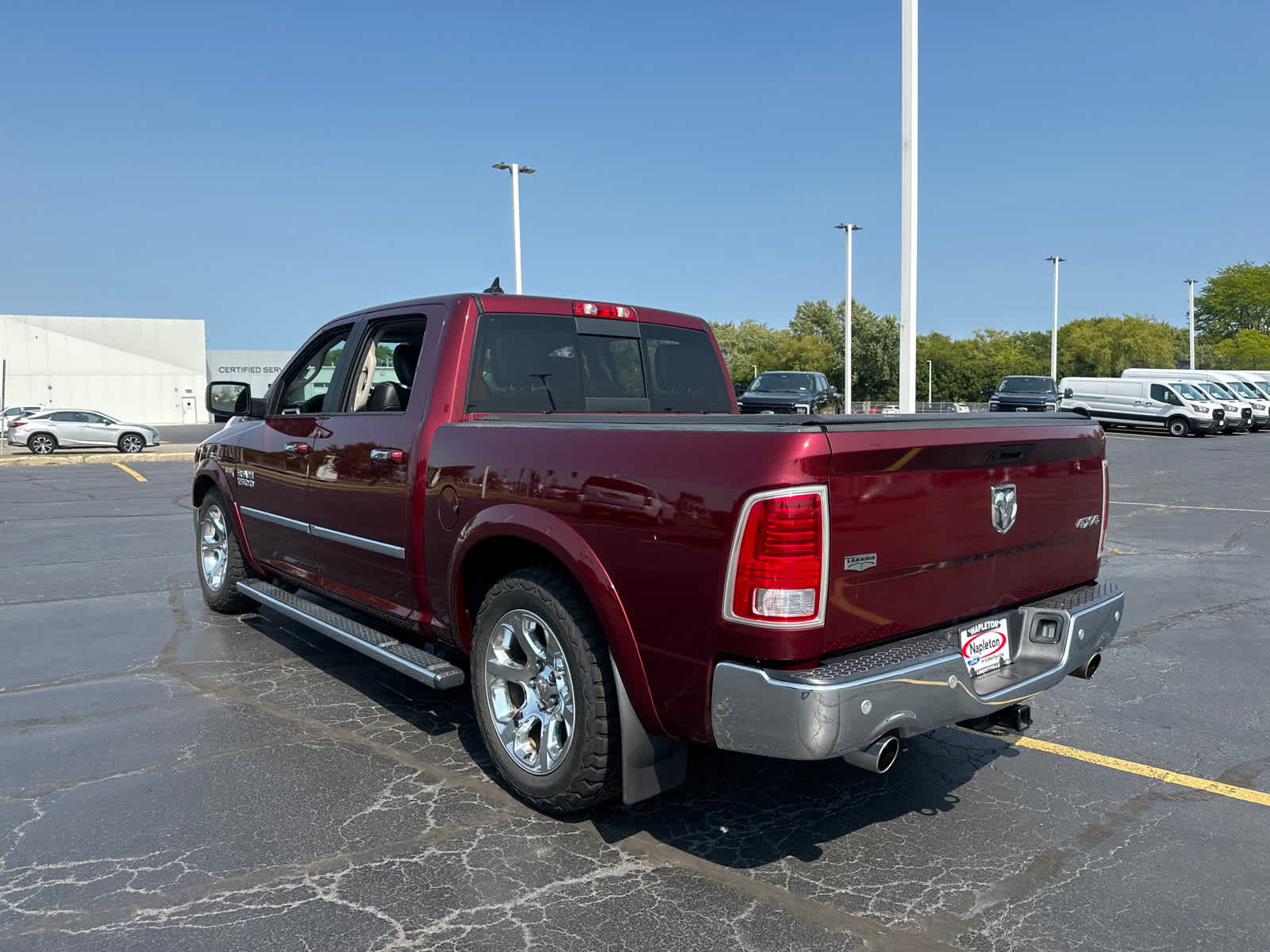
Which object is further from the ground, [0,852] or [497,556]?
[497,556]

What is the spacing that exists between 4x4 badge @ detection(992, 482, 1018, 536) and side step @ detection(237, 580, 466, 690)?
2.15 metres

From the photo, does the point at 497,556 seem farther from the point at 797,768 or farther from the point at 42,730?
the point at 42,730

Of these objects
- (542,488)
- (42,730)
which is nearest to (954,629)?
(542,488)

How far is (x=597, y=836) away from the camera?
353 centimetres

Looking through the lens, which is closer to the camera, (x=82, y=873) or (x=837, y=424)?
(x=837, y=424)

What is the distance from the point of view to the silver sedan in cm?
3094

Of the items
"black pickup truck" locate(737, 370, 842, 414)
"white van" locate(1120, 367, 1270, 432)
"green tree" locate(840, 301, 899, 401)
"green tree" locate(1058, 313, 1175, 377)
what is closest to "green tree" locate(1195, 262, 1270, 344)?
"green tree" locate(1058, 313, 1175, 377)

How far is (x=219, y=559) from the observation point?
270 inches

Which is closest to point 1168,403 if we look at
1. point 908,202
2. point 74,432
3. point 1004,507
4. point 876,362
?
point 908,202

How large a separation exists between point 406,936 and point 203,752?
1.94 m

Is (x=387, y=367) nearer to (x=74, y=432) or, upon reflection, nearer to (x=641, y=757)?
(x=641, y=757)

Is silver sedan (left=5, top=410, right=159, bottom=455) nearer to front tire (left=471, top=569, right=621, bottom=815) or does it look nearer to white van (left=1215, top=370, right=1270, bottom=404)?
front tire (left=471, top=569, right=621, bottom=815)

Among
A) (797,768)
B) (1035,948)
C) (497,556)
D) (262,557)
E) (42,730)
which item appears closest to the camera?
(1035,948)

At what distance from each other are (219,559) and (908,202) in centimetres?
971
